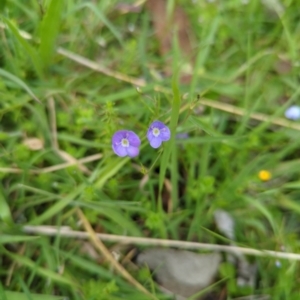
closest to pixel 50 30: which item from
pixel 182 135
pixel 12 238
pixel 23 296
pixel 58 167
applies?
pixel 58 167

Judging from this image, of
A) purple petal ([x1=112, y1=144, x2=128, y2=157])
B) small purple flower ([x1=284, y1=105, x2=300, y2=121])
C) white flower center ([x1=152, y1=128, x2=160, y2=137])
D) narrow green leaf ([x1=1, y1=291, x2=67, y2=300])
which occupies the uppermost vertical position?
small purple flower ([x1=284, y1=105, x2=300, y2=121])

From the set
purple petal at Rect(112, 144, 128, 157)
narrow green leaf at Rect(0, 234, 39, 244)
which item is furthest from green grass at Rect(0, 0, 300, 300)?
purple petal at Rect(112, 144, 128, 157)

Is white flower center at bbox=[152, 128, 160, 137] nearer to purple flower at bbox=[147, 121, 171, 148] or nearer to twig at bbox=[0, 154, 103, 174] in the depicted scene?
purple flower at bbox=[147, 121, 171, 148]

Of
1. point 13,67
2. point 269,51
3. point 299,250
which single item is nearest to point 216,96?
point 269,51

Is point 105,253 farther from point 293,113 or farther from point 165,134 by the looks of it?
point 293,113

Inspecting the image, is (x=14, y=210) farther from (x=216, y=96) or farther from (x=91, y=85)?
(x=216, y=96)

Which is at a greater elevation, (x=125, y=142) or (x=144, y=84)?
(x=144, y=84)
